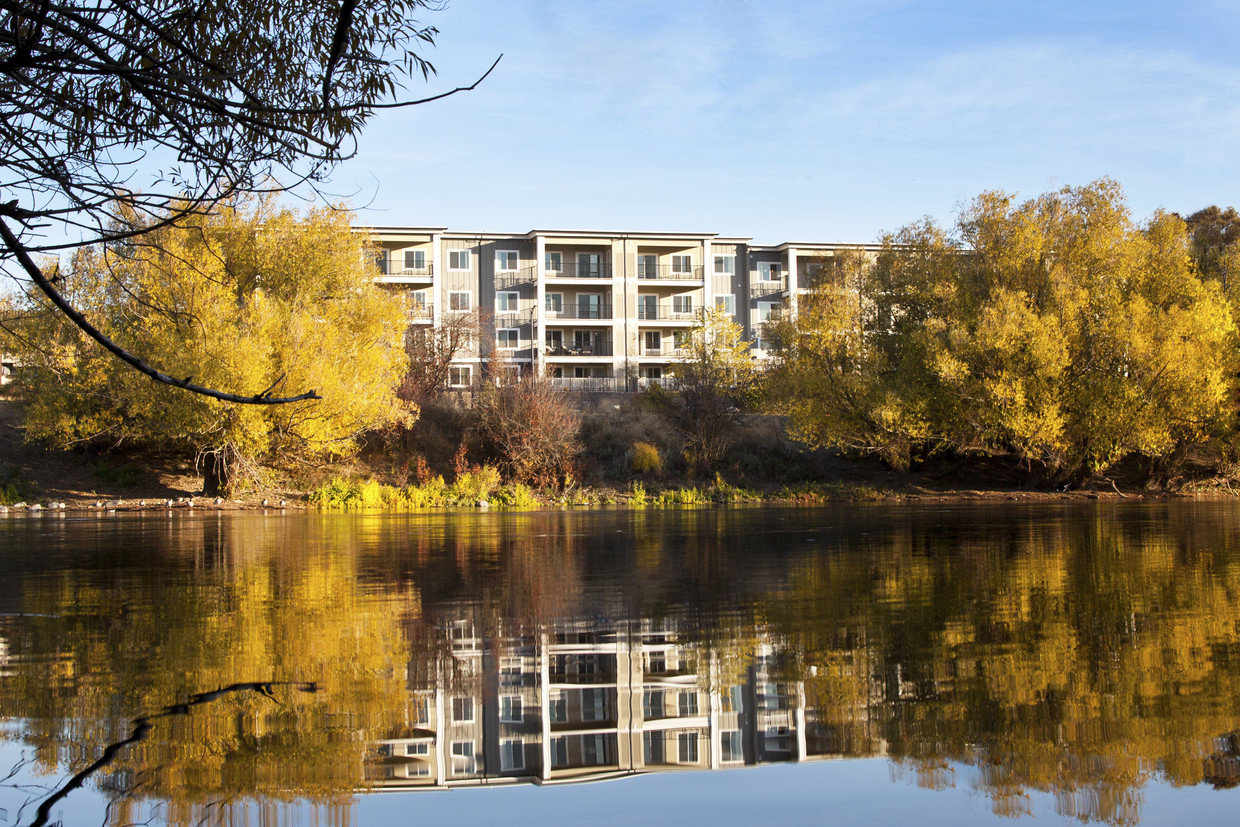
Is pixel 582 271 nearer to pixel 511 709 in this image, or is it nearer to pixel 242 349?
pixel 242 349

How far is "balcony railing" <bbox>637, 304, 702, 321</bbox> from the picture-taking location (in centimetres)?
7262

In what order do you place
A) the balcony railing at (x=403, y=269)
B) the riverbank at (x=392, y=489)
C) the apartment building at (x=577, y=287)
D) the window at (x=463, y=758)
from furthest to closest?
the apartment building at (x=577, y=287) < the balcony railing at (x=403, y=269) < the riverbank at (x=392, y=489) < the window at (x=463, y=758)

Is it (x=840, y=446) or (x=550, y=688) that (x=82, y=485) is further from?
(x=550, y=688)

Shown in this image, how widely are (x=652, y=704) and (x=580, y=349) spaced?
6675 cm

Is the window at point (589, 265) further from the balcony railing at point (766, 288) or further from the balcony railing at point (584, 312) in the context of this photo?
the balcony railing at point (766, 288)

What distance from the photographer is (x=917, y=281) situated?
40.0 meters

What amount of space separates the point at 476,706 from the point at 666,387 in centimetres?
4098

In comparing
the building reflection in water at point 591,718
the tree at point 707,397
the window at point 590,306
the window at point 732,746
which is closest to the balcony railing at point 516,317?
the window at point 590,306

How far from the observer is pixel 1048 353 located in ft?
113

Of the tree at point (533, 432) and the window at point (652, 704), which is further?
the tree at point (533, 432)

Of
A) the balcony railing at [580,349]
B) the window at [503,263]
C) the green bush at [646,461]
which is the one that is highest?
the window at [503,263]

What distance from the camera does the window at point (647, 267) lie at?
72750 millimetres

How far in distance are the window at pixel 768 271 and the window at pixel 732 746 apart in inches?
2855

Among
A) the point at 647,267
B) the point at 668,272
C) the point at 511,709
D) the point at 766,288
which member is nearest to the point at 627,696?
the point at 511,709
